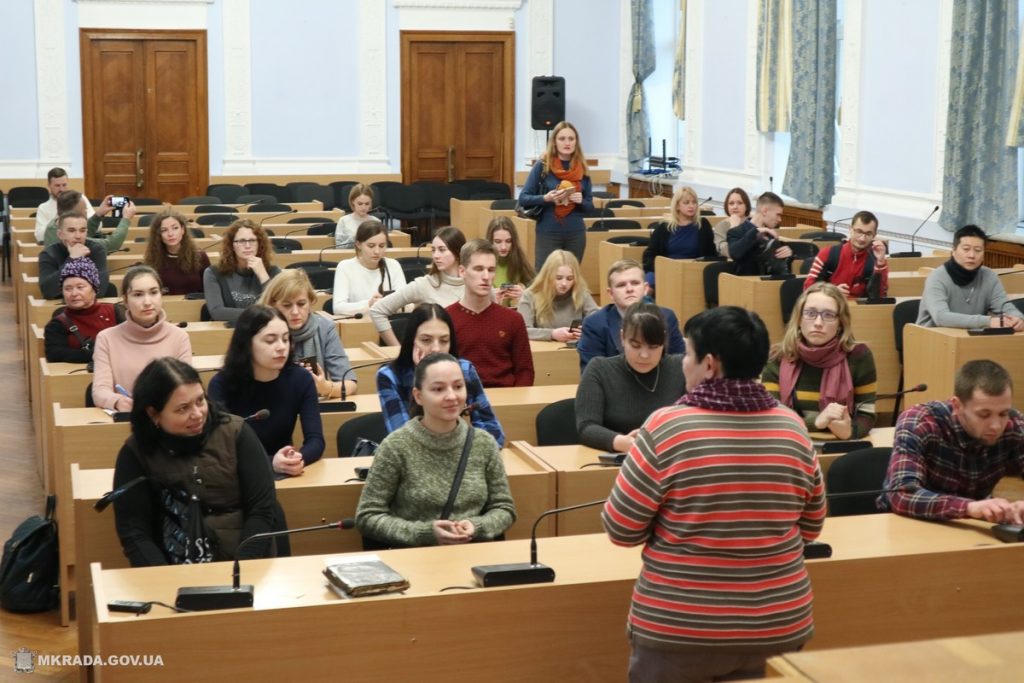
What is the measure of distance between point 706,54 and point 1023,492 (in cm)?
1032

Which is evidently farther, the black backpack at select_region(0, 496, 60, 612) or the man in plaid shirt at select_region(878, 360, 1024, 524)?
the black backpack at select_region(0, 496, 60, 612)

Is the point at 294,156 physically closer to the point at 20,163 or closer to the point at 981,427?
the point at 20,163

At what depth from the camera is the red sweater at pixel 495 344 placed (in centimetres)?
538

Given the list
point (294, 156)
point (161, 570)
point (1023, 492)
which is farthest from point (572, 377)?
point (294, 156)

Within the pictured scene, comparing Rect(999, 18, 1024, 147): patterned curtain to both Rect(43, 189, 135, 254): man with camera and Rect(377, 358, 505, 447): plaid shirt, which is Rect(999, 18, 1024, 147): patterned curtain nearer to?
Rect(377, 358, 505, 447): plaid shirt

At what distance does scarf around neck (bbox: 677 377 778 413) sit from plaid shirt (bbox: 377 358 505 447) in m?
1.71

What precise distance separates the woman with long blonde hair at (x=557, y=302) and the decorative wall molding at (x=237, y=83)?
10134 mm

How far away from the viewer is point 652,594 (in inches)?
99.5

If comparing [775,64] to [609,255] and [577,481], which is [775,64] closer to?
[609,255]

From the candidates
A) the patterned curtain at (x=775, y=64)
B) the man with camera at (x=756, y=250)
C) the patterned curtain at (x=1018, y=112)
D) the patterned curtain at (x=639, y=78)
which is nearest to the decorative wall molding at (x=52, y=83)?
the patterned curtain at (x=639, y=78)

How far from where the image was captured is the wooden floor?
4242 mm

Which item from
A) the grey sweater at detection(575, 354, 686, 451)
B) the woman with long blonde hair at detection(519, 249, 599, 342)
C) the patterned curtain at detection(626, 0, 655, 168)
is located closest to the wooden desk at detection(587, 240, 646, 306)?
the woman with long blonde hair at detection(519, 249, 599, 342)

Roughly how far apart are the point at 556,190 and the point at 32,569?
493 cm

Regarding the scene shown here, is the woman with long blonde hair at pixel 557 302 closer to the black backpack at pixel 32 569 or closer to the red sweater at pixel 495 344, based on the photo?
the red sweater at pixel 495 344
